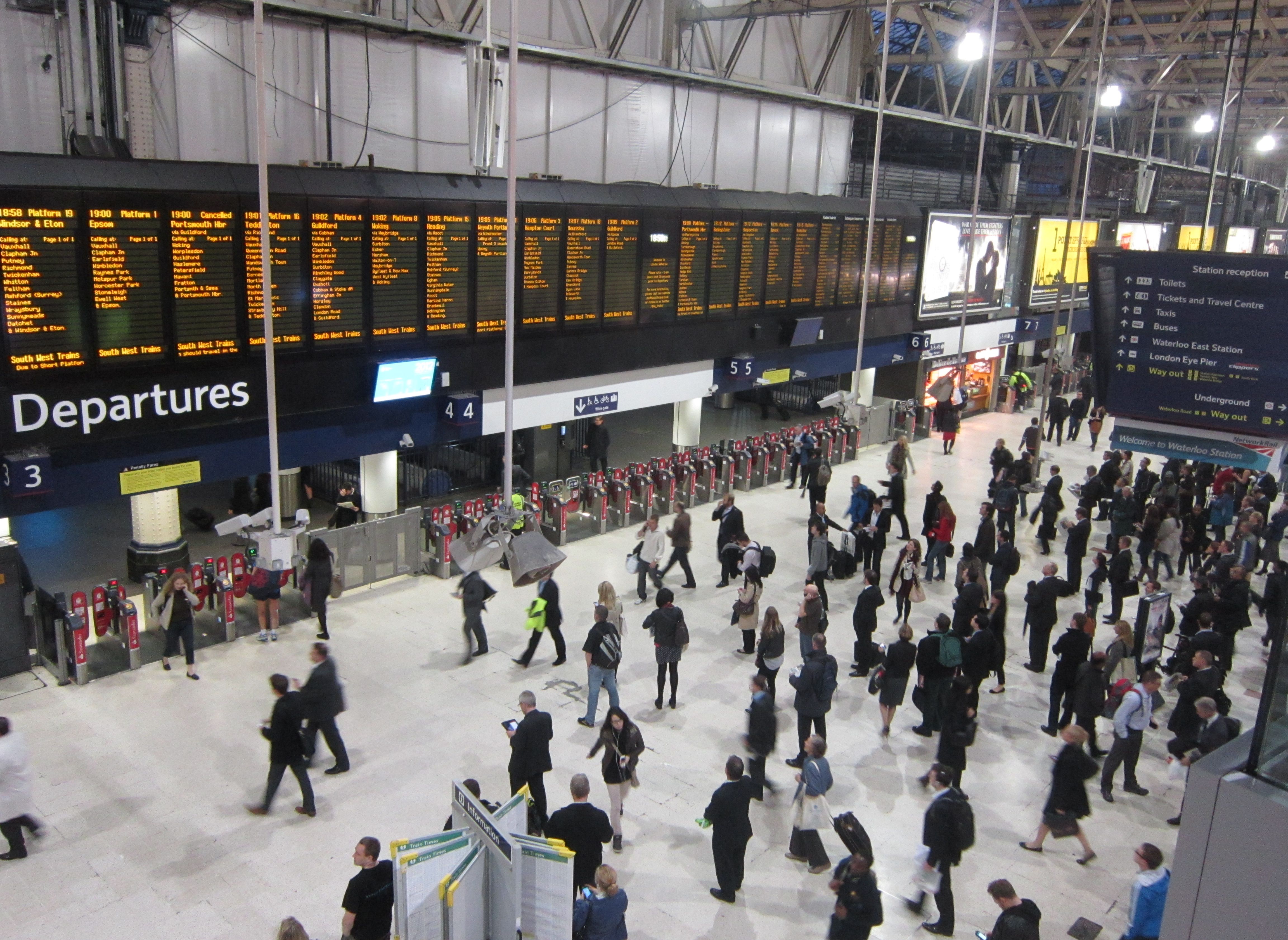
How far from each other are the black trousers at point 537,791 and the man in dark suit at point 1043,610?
6.00 m

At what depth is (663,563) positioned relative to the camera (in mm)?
15188

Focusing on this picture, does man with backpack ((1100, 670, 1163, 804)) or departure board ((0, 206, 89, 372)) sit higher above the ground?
departure board ((0, 206, 89, 372))

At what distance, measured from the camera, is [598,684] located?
383 inches

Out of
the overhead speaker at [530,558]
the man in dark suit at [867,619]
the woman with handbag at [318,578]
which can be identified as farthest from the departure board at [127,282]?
the man in dark suit at [867,619]

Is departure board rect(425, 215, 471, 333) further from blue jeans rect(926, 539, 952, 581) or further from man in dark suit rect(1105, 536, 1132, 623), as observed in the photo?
man in dark suit rect(1105, 536, 1132, 623)

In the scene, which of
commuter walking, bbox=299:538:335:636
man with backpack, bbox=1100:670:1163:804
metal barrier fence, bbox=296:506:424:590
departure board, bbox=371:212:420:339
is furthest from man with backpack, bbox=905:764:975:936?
departure board, bbox=371:212:420:339

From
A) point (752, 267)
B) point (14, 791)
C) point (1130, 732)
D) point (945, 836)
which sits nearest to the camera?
point (945, 836)

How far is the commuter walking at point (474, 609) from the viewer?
11.4 meters

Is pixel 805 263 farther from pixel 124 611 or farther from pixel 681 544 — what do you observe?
pixel 124 611

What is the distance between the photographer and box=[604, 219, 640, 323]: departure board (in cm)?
1541

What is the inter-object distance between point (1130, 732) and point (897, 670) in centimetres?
205

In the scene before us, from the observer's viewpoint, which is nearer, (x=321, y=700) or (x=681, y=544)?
(x=321, y=700)

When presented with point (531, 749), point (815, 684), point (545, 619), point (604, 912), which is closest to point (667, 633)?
point (545, 619)

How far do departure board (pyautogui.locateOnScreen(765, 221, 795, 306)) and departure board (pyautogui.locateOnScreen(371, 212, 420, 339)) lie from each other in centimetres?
760
